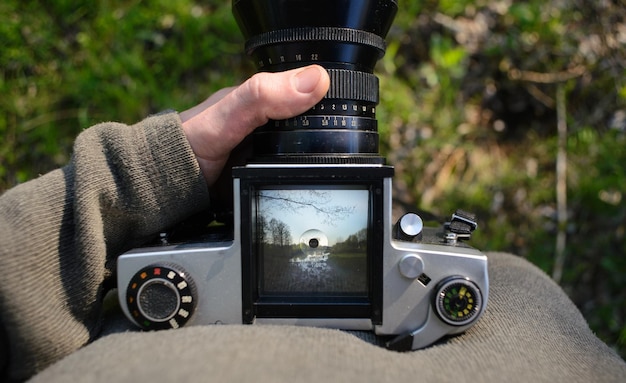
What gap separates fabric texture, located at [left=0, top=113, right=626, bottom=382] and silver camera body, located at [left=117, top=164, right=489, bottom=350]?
4cm

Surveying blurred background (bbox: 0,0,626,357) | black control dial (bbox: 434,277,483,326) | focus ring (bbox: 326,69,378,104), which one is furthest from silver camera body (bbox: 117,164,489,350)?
blurred background (bbox: 0,0,626,357)

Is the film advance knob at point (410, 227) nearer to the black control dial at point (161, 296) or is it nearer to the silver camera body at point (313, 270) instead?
the silver camera body at point (313, 270)

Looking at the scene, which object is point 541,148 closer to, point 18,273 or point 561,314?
point 561,314

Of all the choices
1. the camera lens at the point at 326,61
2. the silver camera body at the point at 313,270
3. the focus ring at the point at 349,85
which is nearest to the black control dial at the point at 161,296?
the silver camera body at the point at 313,270

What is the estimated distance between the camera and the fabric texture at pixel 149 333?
62cm

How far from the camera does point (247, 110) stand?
801 mm

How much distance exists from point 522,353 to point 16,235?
2.18 feet

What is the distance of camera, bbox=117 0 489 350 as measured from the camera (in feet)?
2.44

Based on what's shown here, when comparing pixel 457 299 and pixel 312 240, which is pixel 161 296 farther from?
pixel 457 299

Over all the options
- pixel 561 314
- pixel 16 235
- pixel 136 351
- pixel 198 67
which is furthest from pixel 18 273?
pixel 198 67

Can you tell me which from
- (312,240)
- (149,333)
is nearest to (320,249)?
(312,240)

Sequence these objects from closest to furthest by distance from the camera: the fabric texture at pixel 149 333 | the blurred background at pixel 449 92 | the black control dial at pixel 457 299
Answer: the fabric texture at pixel 149 333, the black control dial at pixel 457 299, the blurred background at pixel 449 92

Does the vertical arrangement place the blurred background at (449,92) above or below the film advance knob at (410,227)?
above

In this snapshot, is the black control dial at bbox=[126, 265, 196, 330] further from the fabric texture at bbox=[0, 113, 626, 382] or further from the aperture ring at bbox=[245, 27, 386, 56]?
the aperture ring at bbox=[245, 27, 386, 56]
